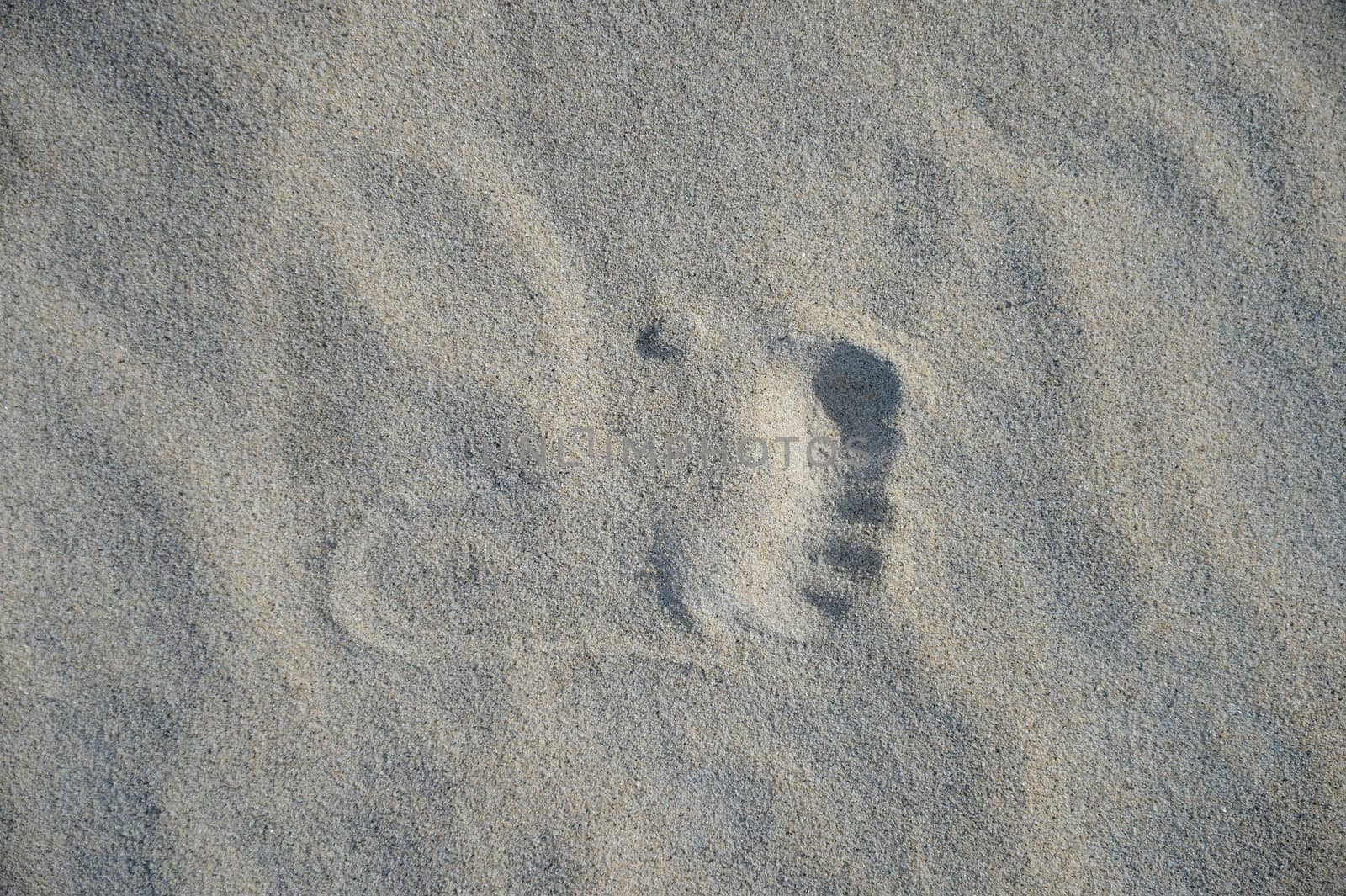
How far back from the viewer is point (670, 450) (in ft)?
3.82

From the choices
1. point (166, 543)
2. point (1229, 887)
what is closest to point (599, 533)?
point (166, 543)

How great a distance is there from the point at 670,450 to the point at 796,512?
216 mm

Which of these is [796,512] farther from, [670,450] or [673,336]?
[673,336]

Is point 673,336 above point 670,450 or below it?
above

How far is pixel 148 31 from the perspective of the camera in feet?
3.81

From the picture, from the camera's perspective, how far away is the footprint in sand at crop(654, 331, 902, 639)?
1.14 metres

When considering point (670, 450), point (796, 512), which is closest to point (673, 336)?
point (670, 450)

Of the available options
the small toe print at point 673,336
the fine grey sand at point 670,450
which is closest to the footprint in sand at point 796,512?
the fine grey sand at point 670,450

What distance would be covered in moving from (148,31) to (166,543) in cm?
79

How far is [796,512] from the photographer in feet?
3.79

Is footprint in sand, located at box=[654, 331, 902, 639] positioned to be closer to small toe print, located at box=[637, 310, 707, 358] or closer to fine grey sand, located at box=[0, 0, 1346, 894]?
fine grey sand, located at box=[0, 0, 1346, 894]

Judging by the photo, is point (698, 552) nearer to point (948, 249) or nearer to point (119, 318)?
point (948, 249)

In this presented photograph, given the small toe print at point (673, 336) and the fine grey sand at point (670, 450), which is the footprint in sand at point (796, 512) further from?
the small toe print at point (673, 336)

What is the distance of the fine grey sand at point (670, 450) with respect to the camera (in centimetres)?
112
